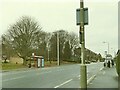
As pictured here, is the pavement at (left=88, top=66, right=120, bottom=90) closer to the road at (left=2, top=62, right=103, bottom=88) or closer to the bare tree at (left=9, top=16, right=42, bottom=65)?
the road at (left=2, top=62, right=103, bottom=88)

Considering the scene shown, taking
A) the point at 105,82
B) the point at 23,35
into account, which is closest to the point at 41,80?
the point at 105,82

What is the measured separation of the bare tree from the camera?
64.6 m

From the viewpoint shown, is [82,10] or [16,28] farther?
[16,28]

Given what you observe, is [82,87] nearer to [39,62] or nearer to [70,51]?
[39,62]

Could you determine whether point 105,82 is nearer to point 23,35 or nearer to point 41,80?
point 41,80

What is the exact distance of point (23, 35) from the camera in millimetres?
64875

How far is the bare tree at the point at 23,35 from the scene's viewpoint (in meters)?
64.6

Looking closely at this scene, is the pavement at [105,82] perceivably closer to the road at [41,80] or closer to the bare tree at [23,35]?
the road at [41,80]

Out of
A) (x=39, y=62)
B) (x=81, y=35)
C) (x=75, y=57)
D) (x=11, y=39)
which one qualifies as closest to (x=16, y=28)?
(x=11, y=39)

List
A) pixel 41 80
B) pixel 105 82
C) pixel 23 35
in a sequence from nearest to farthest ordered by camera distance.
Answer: pixel 105 82, pixel 41 80, pixel 23 35

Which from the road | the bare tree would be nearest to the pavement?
the road

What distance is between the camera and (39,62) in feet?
207

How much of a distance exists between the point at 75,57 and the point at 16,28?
6445 cm

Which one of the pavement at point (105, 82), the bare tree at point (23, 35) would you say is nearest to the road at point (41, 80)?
the pavement at point (105, 82)
